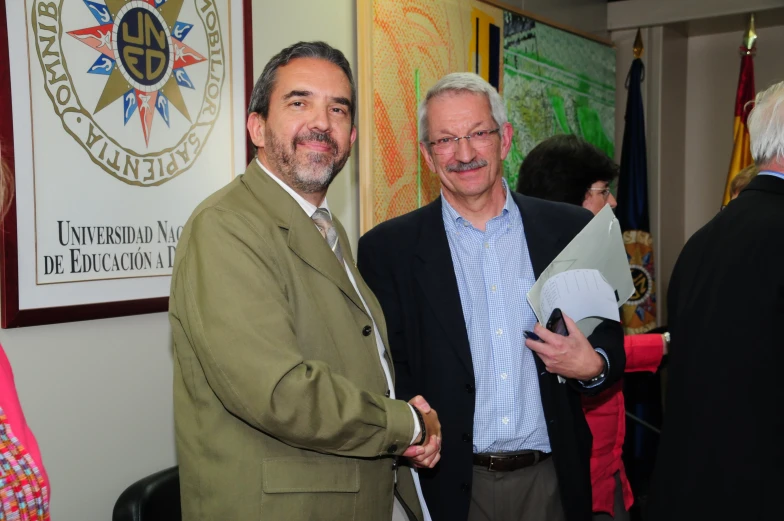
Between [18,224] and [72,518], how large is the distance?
806mm

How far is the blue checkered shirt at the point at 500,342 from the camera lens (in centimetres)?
185

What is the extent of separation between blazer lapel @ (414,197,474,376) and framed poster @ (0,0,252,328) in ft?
2.61

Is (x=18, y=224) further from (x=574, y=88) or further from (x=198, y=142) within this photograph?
(x=574, y=88)

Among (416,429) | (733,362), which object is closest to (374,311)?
(416,429)

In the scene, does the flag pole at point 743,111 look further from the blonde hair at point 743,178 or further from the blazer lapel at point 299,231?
the blazer lapel at point 299,231

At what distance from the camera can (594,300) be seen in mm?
1810

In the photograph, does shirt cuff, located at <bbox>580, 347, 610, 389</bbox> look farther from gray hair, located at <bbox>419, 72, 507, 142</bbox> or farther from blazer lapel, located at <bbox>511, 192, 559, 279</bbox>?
gray hair, located at <bbox>419, 72, 507, 142</bbox>

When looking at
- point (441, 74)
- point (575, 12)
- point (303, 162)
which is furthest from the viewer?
point (575, 12)

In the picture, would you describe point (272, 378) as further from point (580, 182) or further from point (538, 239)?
point (580, 182)

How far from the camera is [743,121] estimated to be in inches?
196

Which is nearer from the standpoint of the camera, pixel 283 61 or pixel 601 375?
pixel 283 61

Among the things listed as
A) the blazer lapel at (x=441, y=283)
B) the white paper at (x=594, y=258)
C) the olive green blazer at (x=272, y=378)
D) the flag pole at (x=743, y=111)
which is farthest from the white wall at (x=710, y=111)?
the olive green blazer at (x=272, y=378)

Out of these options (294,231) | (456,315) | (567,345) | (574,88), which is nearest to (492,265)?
(456,315)

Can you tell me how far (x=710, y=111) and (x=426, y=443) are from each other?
5126 millimetres
